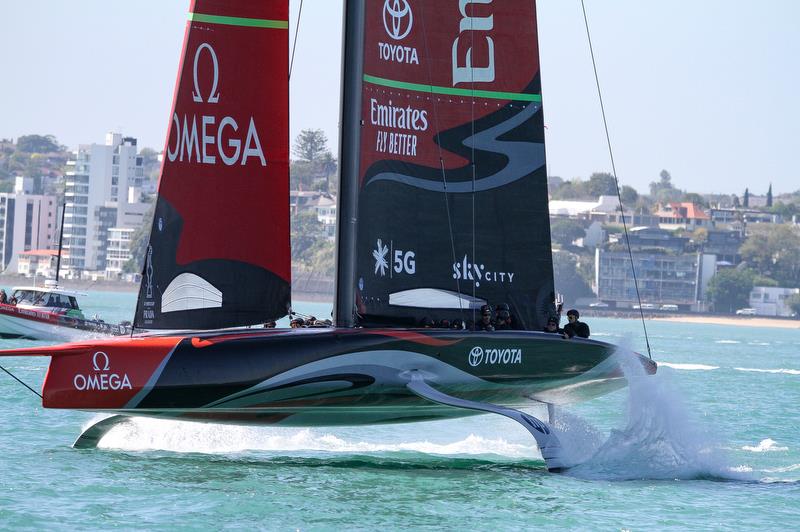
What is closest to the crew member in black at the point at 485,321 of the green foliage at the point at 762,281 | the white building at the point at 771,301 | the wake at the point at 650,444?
the wake at the point at 650,444

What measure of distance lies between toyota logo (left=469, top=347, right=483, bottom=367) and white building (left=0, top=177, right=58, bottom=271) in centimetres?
12123

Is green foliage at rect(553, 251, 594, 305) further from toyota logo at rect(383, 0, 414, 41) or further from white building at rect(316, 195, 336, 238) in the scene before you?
toyota logo at rect(383, 0, 414, 41)

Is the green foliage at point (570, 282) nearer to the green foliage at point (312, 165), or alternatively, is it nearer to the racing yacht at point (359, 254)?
the green foliage at point (312, 165)

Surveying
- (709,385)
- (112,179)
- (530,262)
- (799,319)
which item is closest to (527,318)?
(530,262)

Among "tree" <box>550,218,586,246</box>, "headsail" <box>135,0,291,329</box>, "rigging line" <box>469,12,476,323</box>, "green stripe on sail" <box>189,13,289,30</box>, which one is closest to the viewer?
"headsail" <box>135,0,291,329</box>

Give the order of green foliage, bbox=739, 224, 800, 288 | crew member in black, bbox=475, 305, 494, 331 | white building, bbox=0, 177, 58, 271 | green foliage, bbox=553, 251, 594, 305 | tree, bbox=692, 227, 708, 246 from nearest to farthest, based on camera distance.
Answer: crew member in black, bbox=475, 305, 494, 331 < green foliage, bbox=553, 251, 594, 305 < green foliage, bbox=739, 224, 800, 288 < tree, bbox=692, 227, 708, 246 < white building, bbox=0, 177, 58, 271

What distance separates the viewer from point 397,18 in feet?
35.7

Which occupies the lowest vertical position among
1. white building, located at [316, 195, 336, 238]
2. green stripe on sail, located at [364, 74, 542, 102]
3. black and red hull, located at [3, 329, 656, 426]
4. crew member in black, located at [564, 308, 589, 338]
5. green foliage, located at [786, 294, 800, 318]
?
black and red hull, located at [3, 329, 656, 426]

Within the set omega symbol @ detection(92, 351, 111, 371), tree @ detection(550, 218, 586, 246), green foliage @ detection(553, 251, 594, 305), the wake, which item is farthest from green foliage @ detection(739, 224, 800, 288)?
omega symbol @ detection(92, 351, 111, 371)

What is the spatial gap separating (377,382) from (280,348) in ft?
2.46

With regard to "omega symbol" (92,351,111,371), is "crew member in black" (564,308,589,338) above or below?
above

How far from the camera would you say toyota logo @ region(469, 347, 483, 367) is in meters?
10.2

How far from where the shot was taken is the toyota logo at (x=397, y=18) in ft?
35.4

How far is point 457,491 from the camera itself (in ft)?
32.0
